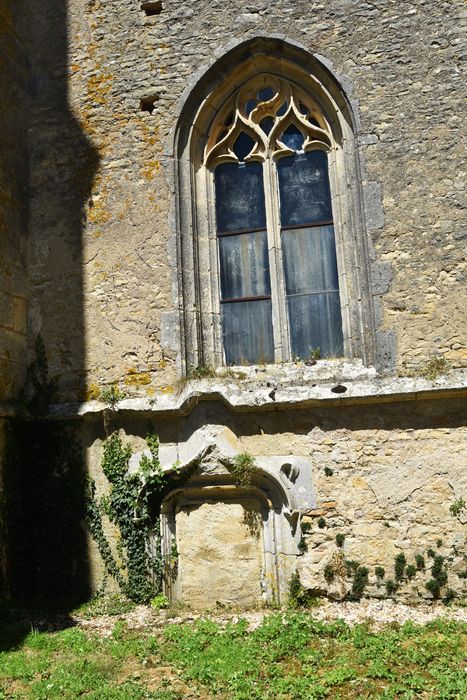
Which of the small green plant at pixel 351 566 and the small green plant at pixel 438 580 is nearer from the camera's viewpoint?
the small green plant at pixel 438 580

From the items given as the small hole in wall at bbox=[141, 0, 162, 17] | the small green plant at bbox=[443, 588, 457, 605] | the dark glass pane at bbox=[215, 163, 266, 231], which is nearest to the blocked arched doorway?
the small green plant at bbox=[443, 588, 457, 605]

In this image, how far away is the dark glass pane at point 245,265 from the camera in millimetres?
6965

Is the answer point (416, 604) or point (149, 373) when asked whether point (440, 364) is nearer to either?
point (416, 604)

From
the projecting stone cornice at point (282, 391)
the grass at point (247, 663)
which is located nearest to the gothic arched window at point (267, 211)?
the projecting stone cornice at point (282, 391)

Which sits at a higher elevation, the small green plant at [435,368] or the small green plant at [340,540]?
the small green plant at [435,368]

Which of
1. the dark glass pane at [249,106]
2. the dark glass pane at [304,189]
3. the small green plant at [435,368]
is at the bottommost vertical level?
the small green plant at [435,368]

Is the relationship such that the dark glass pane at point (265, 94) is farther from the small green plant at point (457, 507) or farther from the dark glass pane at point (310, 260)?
the small green plant at point (457, 507)

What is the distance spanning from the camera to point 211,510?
6.28m

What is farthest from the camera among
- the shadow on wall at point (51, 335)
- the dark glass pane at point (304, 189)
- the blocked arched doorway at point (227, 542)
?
the dark glass pane at point (304, 189)

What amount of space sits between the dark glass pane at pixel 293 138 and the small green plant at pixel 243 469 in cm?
329

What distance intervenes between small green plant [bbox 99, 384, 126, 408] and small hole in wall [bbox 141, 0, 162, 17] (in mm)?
4057

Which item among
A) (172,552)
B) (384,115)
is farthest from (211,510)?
(384,115)

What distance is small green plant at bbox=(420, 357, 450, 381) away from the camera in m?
5.95

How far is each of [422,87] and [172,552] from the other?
16.4 ft
